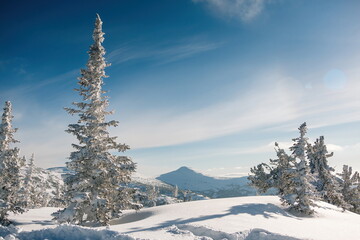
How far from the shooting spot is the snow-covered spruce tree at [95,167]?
1583cm

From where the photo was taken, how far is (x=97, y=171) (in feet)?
53.5

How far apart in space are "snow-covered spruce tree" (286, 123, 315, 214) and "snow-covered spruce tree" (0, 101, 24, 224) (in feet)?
72.7

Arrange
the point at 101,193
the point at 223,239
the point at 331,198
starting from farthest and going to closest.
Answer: the point at 331,198
the point at 101,193
the point at 223,239

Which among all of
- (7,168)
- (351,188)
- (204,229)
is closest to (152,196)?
(351,188)

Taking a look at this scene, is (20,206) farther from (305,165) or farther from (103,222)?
(305,165)

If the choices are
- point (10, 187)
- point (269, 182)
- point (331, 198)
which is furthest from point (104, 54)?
point (331, 198)

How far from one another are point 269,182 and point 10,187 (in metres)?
23.3

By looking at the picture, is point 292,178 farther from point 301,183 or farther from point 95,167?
point 95,167

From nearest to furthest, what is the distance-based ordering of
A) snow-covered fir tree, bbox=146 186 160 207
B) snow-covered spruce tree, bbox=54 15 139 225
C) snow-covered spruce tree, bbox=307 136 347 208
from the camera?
snow-covered spruce tree, bbox=54 15 139 225
snow-covered spruce tree, bbox=307 136 347 208
snow-covered fir tree, bbox=146 186 160 207

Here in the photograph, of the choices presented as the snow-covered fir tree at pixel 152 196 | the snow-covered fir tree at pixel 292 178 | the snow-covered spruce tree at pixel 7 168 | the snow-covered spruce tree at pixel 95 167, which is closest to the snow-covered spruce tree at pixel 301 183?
the snow-covered fir tree at pixel 292 178

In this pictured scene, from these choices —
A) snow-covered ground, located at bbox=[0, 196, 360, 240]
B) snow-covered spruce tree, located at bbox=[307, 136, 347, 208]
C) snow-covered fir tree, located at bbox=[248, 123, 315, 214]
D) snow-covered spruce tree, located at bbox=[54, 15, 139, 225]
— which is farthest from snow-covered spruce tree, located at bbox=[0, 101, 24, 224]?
snow-covered spruce tree, located at bbox=[307, 136, 347, 208]

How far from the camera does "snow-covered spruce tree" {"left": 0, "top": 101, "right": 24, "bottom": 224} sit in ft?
65.6

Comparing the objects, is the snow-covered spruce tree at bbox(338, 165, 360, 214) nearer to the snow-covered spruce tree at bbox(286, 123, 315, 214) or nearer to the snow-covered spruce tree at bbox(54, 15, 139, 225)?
the snow-covered spruce tree at bbox(286, 123, 315, 214)

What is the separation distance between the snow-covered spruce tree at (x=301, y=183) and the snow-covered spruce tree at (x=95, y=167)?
12.2 metres
